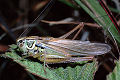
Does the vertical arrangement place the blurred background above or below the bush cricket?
above

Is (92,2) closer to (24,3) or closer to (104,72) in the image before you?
(104,72)

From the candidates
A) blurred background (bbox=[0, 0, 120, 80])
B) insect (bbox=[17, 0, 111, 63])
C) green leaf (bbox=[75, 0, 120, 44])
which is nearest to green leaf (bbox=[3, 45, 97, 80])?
insect (bbox=[17, 0, 111, 63])

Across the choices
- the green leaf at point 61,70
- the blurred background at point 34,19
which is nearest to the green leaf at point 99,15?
the blurred background at point 34,19

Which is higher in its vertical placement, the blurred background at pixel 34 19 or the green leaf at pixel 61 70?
the blurred background at pixel 34 19

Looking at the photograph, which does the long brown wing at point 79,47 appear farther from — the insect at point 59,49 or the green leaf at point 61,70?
the green leaf at point 61,70

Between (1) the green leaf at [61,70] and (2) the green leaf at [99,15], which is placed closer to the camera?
(1) the green leaf at [61,70]

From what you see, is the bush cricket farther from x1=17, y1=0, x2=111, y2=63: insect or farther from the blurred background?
the blurred background
